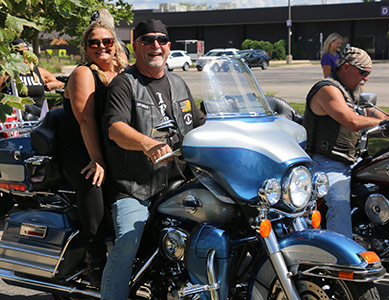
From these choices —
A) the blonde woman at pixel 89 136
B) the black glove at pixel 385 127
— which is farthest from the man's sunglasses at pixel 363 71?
the blonde woman at pixel 89 136

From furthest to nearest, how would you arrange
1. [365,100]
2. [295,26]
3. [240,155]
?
[295,26]
[365,100]
[240,155]

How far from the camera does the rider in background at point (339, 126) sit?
452cm

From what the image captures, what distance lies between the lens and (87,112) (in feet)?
12.1

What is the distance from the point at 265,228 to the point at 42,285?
1.72m

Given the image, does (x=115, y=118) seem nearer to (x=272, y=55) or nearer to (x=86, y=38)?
(x=86, y=38)

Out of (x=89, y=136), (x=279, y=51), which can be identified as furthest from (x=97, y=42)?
(x=279, y=51)

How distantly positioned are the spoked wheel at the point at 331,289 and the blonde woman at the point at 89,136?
1244 mm

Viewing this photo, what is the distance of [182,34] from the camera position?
6912 centimetres

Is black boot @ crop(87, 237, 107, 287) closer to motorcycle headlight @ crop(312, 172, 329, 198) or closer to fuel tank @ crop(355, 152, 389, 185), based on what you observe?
motorcycle headlight @ crop(312, 172, 329, 198)

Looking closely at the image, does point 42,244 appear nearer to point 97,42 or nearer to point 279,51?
point 97,42

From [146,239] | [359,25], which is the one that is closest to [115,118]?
[146,239]

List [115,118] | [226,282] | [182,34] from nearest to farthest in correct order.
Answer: [226,282]
[115,118]
[182,34]

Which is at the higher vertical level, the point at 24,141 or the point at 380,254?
the point at 24,141

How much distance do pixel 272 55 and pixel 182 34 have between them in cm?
1423
